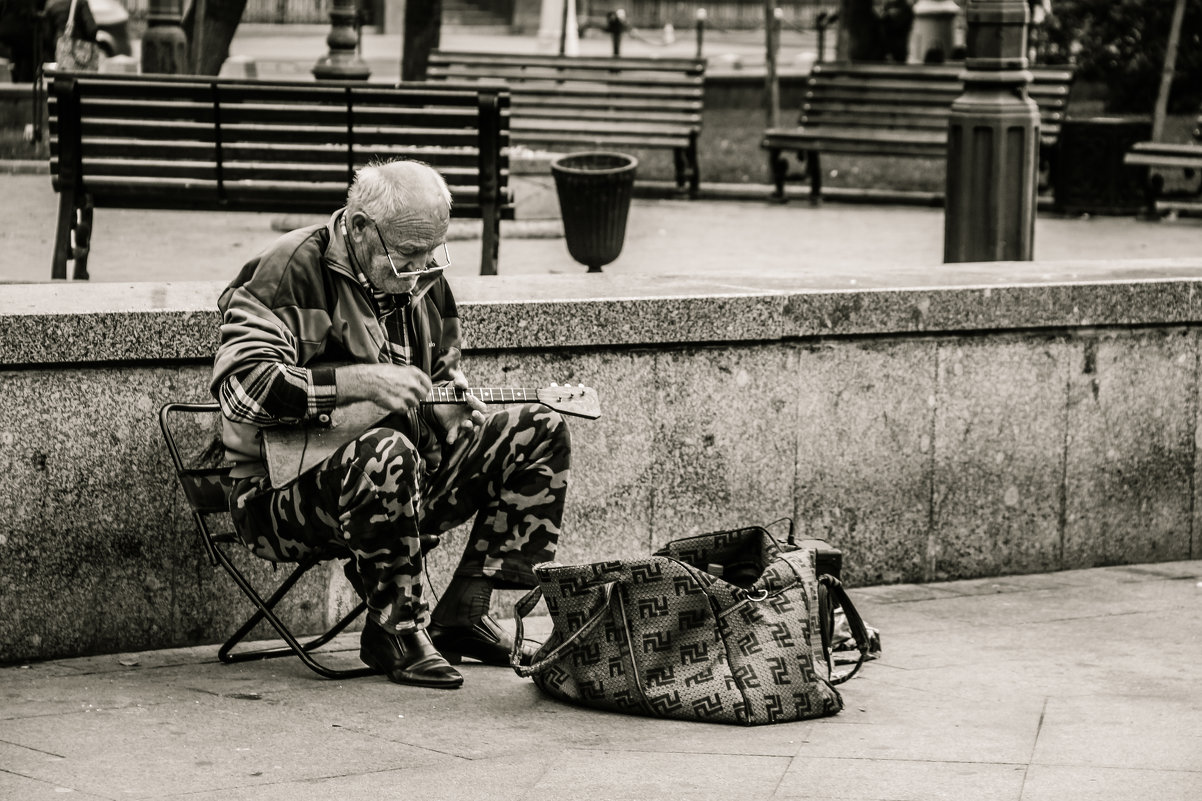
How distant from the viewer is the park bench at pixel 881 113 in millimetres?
13070

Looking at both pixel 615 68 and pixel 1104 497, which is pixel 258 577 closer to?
pixel 1104 497

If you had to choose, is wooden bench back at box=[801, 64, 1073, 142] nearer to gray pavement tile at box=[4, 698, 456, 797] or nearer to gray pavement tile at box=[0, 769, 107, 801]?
gray pavement tile at box=[4, 698, 456, 797]

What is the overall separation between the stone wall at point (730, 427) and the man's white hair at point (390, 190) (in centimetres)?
66

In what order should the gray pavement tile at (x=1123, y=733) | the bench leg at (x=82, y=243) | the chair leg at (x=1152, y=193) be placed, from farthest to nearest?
1. the chair leg at (x=1152, y=193)
2. the bench leg at (x=82, y=243)
3. the gray pavement tile at (x=1123, y=733)

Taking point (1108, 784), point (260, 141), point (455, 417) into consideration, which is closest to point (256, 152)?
point (260, 141)

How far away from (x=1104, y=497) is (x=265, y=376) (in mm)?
2929

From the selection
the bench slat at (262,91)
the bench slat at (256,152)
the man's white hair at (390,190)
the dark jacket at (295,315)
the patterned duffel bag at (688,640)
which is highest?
the bench slat at (262,91)

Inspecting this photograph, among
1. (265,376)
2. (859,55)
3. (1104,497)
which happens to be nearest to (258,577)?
(265,376)

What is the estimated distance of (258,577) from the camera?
481cm

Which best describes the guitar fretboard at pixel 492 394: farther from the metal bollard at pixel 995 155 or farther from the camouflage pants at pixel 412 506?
the metal bollard at pixel 995 155

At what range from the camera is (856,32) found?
21531mm

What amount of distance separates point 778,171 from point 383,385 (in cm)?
948

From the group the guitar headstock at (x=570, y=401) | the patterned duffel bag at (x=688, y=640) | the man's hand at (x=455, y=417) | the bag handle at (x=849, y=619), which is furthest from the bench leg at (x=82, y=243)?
the bag handle at (x=849, y=619)

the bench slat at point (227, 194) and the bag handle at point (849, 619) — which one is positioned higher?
the bench slat at point (227, 194)
